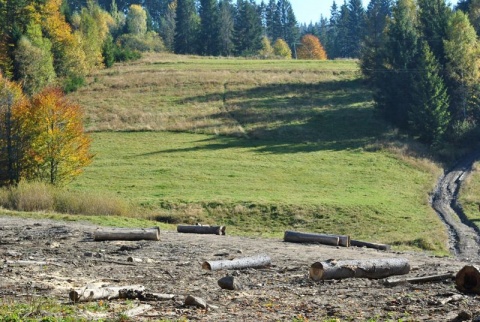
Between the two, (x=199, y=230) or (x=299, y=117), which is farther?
(x=299, y=117)

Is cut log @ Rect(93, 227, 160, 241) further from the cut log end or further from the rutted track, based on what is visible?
the rutted track

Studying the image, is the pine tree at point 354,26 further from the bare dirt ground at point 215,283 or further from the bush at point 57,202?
the bare dirt ground at point 215,283

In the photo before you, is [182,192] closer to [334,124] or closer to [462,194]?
[462,194]

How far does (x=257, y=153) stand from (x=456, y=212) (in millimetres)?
20690

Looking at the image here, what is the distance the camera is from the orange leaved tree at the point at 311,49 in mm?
168000

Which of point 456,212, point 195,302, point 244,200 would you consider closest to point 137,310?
point 195,302

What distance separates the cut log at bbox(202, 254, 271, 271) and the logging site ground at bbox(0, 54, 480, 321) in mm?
381

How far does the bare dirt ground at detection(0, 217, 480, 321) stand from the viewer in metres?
14.0

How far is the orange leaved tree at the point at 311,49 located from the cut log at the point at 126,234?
145 metres

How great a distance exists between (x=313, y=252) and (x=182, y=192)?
83.9ft

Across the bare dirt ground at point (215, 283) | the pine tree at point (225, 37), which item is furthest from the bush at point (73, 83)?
the bare dirt ground at point (215, 283)

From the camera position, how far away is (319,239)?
29.2 metres

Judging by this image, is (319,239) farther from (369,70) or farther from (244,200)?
(369,70)

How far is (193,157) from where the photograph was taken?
2451 inches
